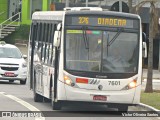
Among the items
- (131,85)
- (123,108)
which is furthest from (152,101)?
(131,85)

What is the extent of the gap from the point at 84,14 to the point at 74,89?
2.13 meters

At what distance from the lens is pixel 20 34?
198 feet

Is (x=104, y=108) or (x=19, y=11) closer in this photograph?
(x=104, y=108)

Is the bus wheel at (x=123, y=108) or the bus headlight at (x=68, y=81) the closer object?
the bus headlight at (x=68, y=81)

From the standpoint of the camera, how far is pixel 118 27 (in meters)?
19.1

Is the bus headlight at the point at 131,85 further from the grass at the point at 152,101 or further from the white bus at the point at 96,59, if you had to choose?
the grass at the point at 152,101

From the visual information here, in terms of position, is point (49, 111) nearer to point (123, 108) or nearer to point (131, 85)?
point (123, 108)

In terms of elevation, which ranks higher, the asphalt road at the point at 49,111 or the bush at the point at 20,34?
the asphalt road at the point at 49,111

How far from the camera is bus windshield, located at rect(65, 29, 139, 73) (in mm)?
18781

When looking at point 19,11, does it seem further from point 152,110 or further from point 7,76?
point 152,110

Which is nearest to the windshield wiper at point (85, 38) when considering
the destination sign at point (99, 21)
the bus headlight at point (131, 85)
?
the destination sign at point (99, 21)

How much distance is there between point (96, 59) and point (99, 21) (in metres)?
1.10

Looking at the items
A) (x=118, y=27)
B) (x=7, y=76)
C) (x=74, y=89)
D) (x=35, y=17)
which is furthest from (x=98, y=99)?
(x=7, y=76)

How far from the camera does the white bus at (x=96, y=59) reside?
18.6 metres
